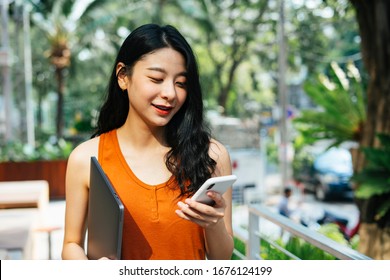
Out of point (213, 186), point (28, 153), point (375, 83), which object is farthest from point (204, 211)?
point (28, 153)

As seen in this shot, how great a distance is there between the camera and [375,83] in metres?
4.48

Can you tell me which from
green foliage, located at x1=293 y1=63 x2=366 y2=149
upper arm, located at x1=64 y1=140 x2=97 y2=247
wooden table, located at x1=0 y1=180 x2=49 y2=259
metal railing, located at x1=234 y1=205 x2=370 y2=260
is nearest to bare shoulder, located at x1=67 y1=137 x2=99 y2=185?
upper arm, located at x1=64 y1=140 x2=97 y2=247

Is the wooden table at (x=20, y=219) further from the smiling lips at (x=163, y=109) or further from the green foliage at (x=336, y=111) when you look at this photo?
the green foliage at (x=336, y=111)

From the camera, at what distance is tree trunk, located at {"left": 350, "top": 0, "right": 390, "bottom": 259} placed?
4.27 metres

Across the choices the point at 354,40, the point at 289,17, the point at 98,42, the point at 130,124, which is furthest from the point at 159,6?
the point at 130,124

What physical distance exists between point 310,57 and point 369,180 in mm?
17592

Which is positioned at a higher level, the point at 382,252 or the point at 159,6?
the point at 159,6

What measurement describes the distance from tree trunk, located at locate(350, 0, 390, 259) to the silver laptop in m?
3.53

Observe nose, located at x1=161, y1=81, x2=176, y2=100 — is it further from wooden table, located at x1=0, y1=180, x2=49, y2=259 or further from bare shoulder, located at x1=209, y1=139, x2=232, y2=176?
wooden table, located at x1=0, y1=180, x2=49, y2=259

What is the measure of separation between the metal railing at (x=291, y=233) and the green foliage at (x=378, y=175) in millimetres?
1264

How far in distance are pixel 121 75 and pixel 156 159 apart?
0.77 ft

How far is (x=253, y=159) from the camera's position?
1575cm

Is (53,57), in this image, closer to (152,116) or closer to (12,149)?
(12,149)

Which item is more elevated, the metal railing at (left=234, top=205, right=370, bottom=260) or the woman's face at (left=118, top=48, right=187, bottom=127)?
the woman's face at (left=118, top=48, right=187, bottom=127)
